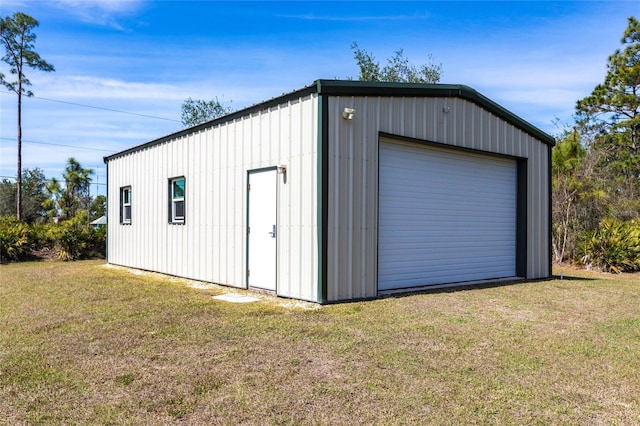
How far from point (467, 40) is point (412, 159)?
7303 millimetres

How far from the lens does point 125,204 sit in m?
13.5

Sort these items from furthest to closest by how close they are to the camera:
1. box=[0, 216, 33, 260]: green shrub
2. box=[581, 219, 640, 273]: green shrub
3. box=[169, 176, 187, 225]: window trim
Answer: box=[0, 216, 33, 260]: green shrub → box=[581, 219, 640, 273]: green shrub → box=[169, 176, 187, 225]: window trim

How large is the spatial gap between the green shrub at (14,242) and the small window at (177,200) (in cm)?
782

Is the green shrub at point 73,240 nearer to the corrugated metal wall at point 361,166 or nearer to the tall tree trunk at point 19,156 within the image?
the tall tree trunk at point 19,156

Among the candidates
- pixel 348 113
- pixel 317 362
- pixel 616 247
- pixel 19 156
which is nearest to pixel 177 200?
pixel 348 113

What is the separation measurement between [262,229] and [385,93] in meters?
3.11

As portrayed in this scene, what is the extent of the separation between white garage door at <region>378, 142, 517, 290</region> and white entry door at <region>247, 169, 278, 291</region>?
1.83m

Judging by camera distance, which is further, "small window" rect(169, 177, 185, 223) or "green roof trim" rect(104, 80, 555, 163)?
"small window" rect(169, 177, 185, 223)

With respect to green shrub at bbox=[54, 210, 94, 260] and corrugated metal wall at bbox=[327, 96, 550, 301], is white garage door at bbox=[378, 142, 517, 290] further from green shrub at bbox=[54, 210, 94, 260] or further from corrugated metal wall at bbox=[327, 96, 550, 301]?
green shrub at bbox=[54, 210, 94, 260]

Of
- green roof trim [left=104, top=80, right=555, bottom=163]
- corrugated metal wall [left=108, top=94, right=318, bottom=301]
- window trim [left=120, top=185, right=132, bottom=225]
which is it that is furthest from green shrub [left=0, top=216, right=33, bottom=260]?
green roof trim [left=104, top=80, right=555, bottom=163]

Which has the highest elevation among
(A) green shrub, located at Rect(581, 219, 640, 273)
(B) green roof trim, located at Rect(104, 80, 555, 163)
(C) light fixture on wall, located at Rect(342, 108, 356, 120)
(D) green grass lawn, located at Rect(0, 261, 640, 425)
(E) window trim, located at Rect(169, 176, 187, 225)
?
(B) green roof trim, located at Rect(104, 80, 555, 163)

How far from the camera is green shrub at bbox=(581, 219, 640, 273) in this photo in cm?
1312

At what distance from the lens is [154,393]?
11.0 feet

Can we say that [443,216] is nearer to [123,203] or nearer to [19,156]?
[123,203]
